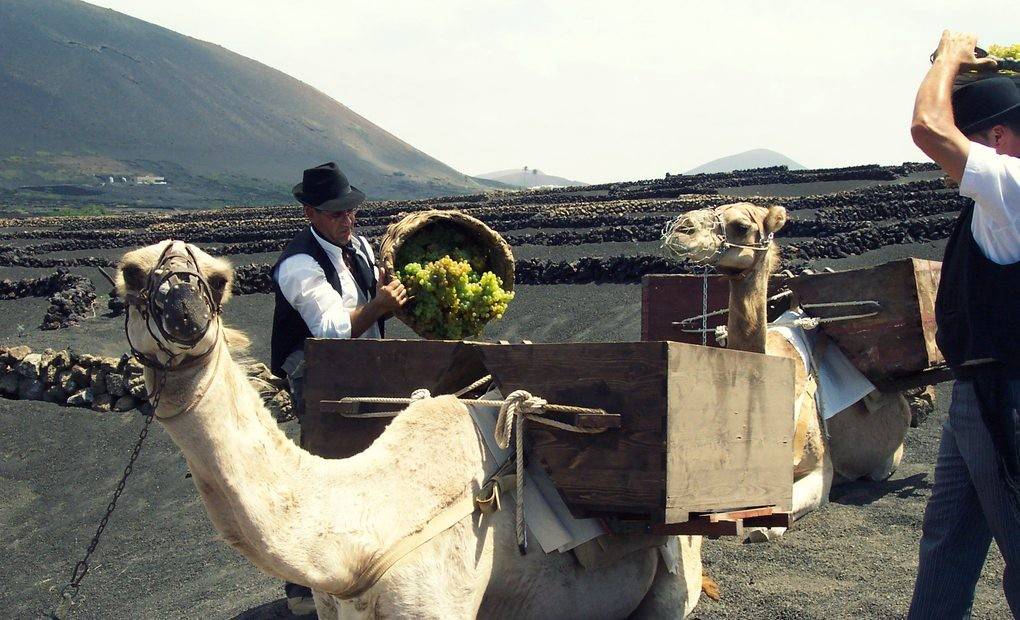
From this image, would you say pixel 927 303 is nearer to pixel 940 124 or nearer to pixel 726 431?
pixel 726 431

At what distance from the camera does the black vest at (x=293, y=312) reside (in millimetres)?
5371

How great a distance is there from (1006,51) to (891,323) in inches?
115

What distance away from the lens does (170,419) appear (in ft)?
9.98

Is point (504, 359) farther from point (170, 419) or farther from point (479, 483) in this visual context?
point (170, 419)

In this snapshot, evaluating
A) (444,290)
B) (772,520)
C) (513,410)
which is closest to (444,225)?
(444,290)

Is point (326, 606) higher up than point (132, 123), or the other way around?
point (132, 123)

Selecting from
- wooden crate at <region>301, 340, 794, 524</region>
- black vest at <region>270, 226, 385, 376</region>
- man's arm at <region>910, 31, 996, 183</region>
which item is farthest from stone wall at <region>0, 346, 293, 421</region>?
man's arm at <region>910, 31, 996, 183</region>

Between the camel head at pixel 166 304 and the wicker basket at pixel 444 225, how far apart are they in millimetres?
2249

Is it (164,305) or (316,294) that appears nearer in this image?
(164,305)

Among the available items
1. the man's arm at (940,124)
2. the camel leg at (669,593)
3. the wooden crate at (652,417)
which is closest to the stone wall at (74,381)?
the camel leg at (669,593)

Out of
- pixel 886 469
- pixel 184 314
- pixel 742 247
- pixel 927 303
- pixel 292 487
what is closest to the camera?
pixel 184 314

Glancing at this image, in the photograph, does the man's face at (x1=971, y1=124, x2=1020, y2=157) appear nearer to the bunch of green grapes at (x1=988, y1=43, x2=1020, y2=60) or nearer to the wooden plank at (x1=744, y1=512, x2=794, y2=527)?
the bunch of green grapes at (x1=988, y1=43, x2=1020, y2=60)

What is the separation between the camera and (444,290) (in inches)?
212

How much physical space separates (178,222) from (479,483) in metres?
51.9
